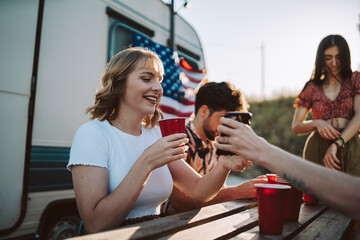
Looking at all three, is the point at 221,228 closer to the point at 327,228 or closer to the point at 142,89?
the point at 327,228

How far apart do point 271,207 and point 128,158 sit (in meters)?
0.93

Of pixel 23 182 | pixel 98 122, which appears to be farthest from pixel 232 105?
pixel 23 182

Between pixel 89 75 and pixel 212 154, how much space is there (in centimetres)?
184

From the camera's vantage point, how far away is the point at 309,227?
138 cm

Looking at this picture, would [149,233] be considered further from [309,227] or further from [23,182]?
[23,182]

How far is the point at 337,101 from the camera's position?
8.48 ft

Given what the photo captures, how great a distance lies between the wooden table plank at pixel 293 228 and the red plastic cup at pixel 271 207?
3 cm

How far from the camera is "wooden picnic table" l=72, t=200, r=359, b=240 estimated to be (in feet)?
3.59

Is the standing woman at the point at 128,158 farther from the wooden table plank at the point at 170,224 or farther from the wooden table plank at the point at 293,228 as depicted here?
the wooden table plank at the point at 293,228

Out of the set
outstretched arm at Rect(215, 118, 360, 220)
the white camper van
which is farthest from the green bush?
outstretched arm at Rect(215, 118, 360, 220)

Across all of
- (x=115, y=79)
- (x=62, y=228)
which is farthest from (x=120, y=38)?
(x=62, y=228)

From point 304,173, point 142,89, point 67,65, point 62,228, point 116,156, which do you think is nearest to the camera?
point 304,173

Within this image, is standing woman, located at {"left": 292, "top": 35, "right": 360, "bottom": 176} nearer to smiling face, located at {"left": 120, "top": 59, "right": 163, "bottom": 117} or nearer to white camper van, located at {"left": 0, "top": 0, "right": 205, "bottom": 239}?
smiling face, located at {"left": 120, "top": 59, "right": 163, "bottom": 117}

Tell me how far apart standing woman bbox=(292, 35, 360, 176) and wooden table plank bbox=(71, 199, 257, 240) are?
1.25 metres
